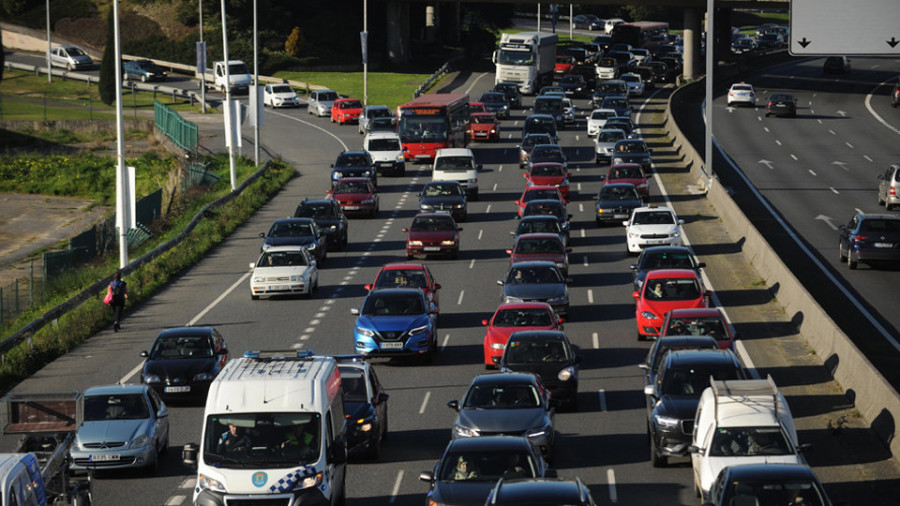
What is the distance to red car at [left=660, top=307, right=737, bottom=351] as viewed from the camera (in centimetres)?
2883

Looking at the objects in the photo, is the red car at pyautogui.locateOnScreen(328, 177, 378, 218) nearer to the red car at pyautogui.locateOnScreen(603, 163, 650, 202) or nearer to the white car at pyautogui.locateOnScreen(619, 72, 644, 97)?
the red car at pyautogui.locateOnScreen(603, 163, 650, 202)

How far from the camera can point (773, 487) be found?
17328 mm

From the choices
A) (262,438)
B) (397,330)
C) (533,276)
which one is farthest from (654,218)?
(262,438)

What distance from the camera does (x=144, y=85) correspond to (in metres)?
102

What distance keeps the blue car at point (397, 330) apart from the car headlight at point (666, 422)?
30.9 feet

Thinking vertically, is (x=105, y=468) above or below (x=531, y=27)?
below

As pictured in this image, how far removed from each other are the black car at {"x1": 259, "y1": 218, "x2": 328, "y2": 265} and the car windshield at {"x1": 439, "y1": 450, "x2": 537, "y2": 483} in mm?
A: 23234

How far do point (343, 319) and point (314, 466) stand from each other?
695 inches

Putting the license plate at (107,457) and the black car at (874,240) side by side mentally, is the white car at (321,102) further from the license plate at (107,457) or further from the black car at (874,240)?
the license plate at (107,457)

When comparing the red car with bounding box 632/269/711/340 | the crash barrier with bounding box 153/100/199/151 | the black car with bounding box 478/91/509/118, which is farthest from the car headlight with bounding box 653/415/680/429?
the black car with bounding box 478/91/509/118

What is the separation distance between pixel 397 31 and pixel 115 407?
305ft

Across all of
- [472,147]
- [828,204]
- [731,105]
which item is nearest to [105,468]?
[828,204]

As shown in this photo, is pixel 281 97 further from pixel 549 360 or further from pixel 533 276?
pixel 549 360

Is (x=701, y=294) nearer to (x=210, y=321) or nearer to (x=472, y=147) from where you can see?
(x=210, y=321)
